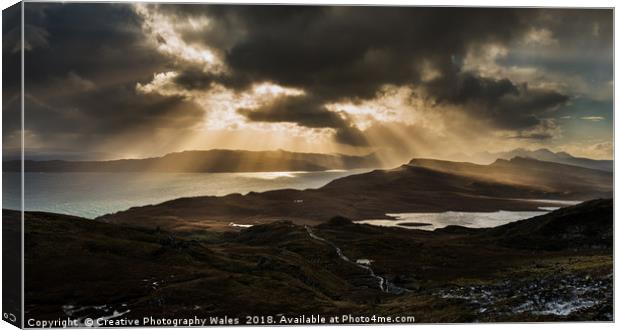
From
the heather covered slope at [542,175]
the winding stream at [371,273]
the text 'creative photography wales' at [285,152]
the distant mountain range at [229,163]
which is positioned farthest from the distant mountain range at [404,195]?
the winding stream at [371,273]

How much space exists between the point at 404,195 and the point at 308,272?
10.6 metres

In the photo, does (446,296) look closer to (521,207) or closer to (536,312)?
(536,312)

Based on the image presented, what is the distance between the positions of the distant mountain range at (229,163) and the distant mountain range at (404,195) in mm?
1731

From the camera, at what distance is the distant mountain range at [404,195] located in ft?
160

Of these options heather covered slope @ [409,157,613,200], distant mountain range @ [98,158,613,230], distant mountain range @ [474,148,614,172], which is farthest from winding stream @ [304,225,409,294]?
distant mountain range @ [474,148,614,172]

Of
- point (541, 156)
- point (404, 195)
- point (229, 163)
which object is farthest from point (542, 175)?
point (229, 163)

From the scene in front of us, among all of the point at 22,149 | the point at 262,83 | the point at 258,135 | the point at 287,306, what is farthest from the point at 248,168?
the point at 22,149

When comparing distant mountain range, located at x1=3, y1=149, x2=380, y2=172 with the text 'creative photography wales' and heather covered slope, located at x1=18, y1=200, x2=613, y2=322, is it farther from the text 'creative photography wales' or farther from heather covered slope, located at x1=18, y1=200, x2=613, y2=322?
heather covered slope, located at x1=18, y1=200, x2=613, y2=322

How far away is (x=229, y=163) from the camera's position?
48.2 m

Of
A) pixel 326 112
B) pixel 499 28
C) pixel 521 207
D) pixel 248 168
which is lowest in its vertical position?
pixel 521 207

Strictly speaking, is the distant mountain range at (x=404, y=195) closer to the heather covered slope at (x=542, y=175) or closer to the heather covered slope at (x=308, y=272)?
the heather covered slope at (x=542, y=175)

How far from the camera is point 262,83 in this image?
46781 mm

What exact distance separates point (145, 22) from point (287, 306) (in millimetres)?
20410

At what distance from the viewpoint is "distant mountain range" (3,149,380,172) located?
152 feet
